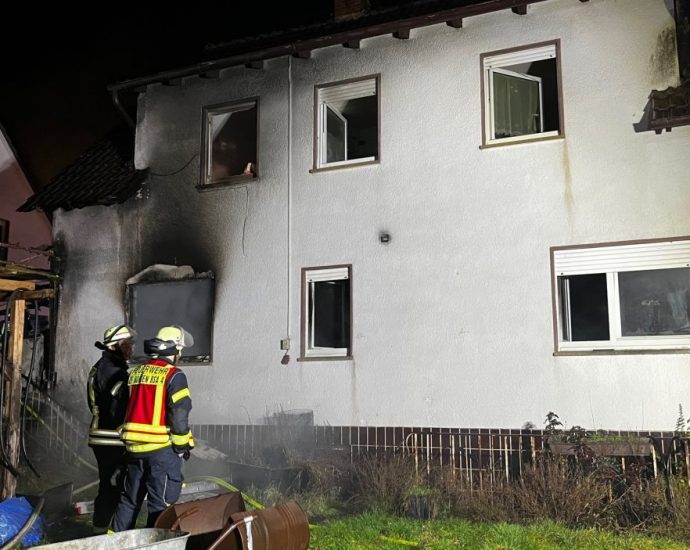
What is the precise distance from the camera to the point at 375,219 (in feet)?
37.0

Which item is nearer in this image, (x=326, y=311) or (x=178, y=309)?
(x=326, y=311)

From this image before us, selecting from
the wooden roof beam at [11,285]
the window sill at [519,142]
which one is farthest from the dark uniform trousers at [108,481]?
the window sill at [519,142]

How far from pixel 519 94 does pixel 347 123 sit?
3014 mm

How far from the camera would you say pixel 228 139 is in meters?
13.1

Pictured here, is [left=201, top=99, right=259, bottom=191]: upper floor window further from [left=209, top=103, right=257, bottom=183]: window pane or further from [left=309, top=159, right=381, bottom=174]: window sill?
[left=309, top=159, right=381, bottom=174]: window sill

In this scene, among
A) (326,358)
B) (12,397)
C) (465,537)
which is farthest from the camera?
(326,358)

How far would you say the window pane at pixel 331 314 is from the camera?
37.9ft

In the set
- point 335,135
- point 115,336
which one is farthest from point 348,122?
point 115,336

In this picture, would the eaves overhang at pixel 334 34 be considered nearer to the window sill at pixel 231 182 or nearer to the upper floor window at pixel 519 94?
the upper floor window at pixel 519 94

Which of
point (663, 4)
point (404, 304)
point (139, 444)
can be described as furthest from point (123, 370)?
point (663, 4)

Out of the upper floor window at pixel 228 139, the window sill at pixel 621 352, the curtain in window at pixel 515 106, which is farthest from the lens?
the upper floor window at pixel 228 139

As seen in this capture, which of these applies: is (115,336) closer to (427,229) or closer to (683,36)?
(427,229)

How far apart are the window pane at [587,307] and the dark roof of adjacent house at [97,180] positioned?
7.68m

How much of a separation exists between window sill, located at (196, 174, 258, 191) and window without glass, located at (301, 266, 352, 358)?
6.38 ft
